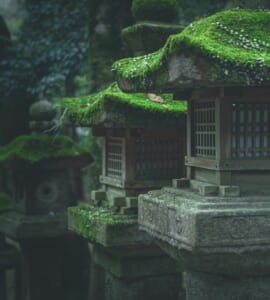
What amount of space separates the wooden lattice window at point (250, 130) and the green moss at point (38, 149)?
238 inches

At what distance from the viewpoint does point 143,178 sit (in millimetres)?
10219

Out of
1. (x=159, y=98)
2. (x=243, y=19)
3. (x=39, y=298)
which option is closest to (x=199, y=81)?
(x=243, y=19)

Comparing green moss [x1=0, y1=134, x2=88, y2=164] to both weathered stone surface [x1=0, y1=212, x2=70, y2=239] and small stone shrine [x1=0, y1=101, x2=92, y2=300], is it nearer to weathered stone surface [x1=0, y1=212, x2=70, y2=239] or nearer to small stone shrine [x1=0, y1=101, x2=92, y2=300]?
small stone shrine [x1=0, y1=101, x2=92, y2=300]

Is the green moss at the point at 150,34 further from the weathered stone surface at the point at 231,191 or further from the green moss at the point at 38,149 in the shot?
the weathered stone surface at the point at 231,191

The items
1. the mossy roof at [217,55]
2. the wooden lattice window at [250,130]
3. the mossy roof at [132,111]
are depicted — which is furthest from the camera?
the mossy roof at [132,111]

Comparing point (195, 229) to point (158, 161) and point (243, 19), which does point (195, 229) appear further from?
point (158, 161)

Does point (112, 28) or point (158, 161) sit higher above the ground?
point (112, 28)

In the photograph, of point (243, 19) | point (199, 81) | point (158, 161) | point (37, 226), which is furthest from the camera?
point (37, 226)

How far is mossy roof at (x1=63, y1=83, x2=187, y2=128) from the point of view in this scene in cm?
930

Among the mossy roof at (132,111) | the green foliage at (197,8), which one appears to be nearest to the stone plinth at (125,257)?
the mossy roof at (132,111)

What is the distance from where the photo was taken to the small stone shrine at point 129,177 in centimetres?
949

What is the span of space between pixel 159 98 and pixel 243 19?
2.88 meters

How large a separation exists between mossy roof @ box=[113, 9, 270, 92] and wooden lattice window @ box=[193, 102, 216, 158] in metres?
0.67

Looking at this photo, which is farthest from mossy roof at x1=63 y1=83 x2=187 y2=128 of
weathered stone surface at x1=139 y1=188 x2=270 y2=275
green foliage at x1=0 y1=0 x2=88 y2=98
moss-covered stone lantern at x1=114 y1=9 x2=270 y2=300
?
green foliage at x1=0 y1=0 x2=88 y2=98
